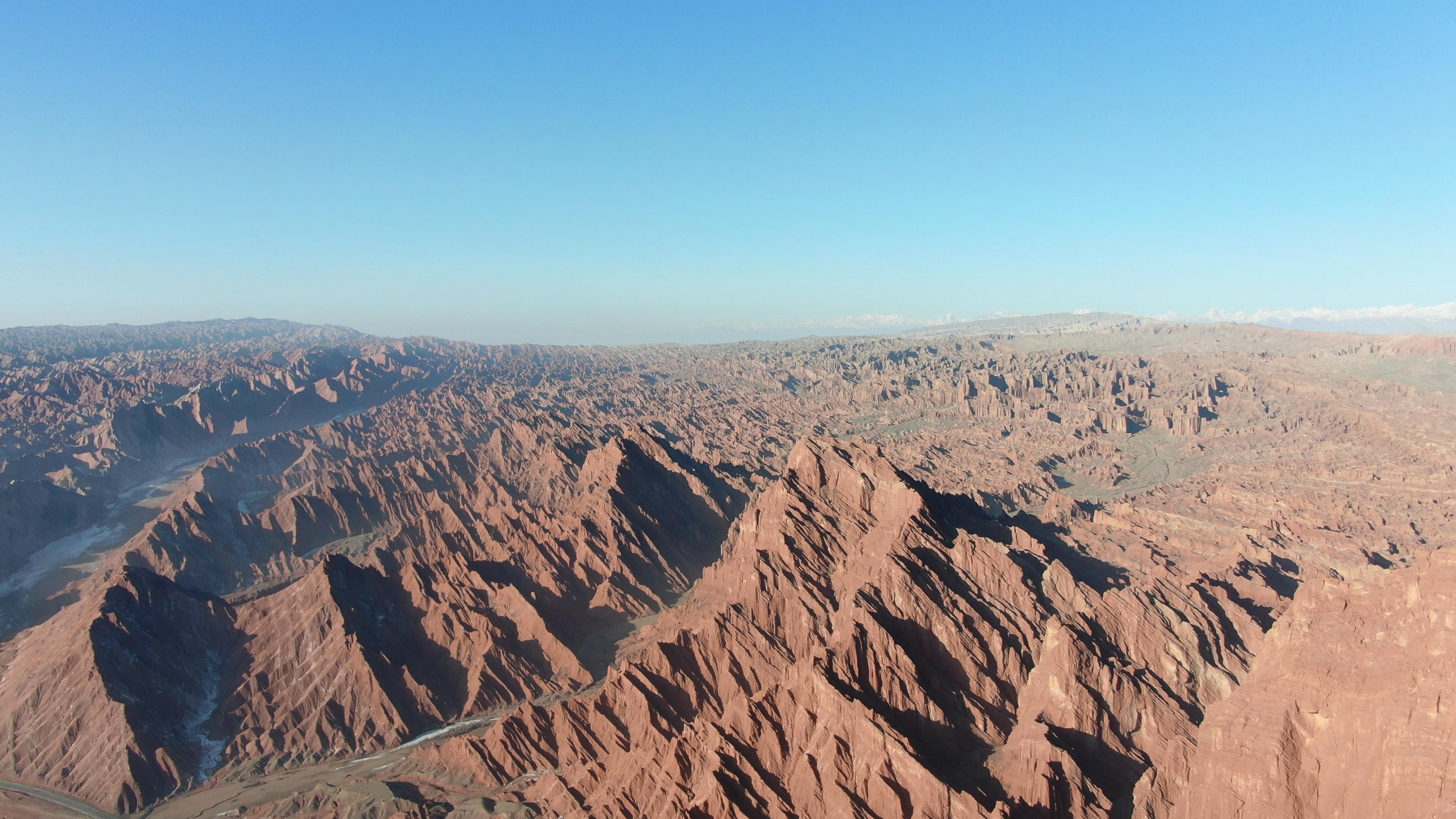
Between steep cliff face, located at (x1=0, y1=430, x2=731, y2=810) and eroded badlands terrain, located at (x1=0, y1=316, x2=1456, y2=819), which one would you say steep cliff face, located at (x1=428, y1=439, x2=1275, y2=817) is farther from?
steep cliff face, located at (x1=0, y1=430, x2=731, y2=810)

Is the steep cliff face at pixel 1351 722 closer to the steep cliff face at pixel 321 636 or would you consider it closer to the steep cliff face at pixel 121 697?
the steep cliff face at pixel 321 636

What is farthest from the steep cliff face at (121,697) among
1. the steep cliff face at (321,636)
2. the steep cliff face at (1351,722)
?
the steep cliff face at (1351,722)

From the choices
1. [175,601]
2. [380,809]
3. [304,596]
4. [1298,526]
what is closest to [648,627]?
[380,809]

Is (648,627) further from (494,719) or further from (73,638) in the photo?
(73,638)

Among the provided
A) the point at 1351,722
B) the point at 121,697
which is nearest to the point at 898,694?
the point at 1351,722

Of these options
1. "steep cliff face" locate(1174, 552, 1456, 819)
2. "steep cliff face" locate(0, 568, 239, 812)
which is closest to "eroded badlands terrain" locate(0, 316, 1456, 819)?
"steep cliff face" locate(1174, 552, 1456, 819)

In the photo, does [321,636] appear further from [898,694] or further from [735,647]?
[898,694]
